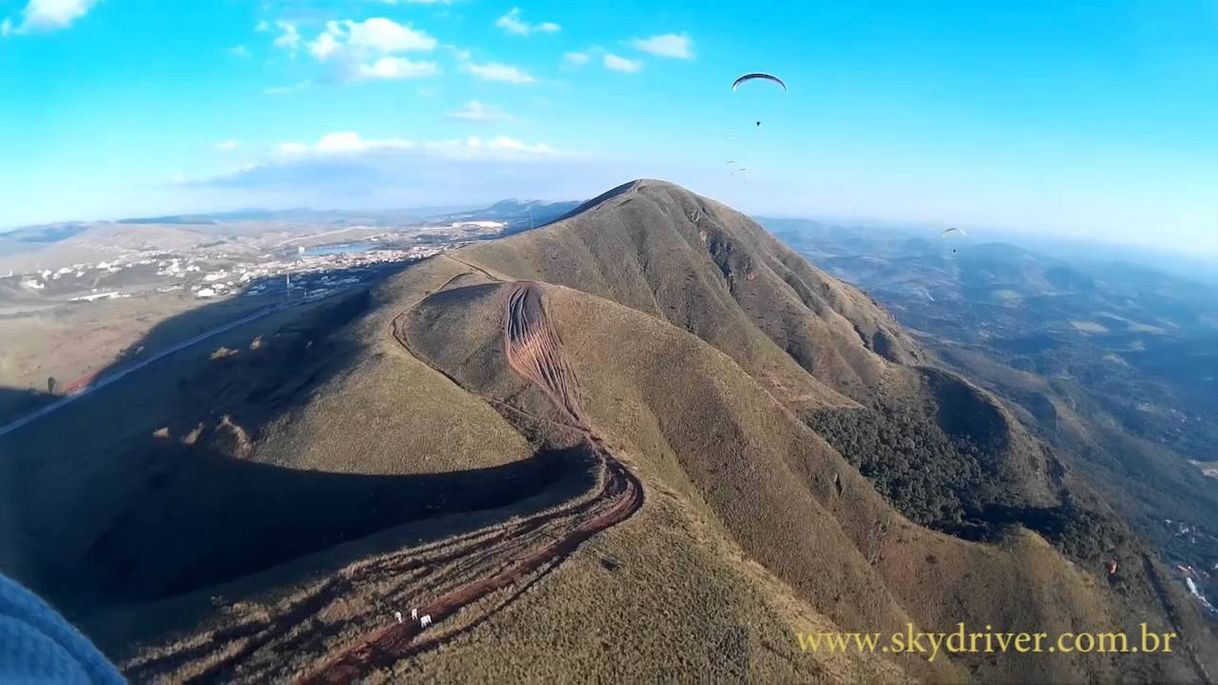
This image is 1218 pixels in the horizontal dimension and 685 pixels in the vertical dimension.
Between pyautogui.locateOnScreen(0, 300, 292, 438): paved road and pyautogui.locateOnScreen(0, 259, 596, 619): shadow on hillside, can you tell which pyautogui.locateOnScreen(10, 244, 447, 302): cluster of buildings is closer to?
Answer: pyautogui.locateOnScreen(0, 300, 292, 438): paved road

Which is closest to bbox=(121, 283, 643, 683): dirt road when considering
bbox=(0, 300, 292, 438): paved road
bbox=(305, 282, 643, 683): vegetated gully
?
bbox=(305, 282, 643, 683): vegetated gully

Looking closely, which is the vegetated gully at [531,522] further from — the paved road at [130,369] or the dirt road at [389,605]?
the paved road at [130,369]

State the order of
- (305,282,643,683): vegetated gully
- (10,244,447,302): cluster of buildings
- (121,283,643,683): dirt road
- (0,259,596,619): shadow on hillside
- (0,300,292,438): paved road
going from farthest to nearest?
(10,244,447,302): cluster of buildings → (0,300,292,438): paved road → (0,259,596,619): shadow on hillside → (305,282,643,683): vegetated gully → (121,283,643,683): dirt road

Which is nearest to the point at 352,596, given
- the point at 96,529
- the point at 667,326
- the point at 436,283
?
the point at 96,529

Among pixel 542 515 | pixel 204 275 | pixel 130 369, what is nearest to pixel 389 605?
pixel 542 515

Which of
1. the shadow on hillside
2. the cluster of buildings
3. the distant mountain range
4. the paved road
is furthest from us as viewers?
the cluster of buildings

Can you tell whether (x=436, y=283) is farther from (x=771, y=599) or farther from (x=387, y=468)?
(x=771, y=599)
